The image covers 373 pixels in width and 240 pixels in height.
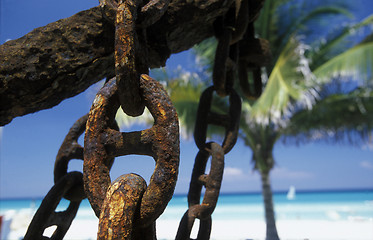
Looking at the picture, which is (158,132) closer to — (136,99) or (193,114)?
(136,99)

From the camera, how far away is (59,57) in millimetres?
1272

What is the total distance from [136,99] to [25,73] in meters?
0.61

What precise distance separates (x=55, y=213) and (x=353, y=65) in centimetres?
792

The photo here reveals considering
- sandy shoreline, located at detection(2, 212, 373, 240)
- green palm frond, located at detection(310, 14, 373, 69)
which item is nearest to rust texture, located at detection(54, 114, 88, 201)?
sandy shoreline, located at detection(2, 212, 373, 240)

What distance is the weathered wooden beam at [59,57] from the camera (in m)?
1.26

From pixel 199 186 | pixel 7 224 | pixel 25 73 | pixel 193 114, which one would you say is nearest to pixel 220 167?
A: pixel 199 186

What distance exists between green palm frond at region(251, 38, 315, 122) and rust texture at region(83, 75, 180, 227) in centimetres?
652

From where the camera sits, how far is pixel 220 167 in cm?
140

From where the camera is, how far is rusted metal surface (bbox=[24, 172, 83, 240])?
1.30 m

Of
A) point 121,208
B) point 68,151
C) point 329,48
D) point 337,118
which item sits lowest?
point 121,208

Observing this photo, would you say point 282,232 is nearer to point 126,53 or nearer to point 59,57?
point 59,57

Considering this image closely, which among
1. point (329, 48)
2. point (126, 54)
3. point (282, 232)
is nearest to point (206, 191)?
point (126, 54)

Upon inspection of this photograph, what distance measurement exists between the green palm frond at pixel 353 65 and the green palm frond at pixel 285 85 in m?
0.48

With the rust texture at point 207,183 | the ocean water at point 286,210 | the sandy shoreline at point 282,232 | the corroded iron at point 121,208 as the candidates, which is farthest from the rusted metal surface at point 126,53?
the ocean water at point 286,210
